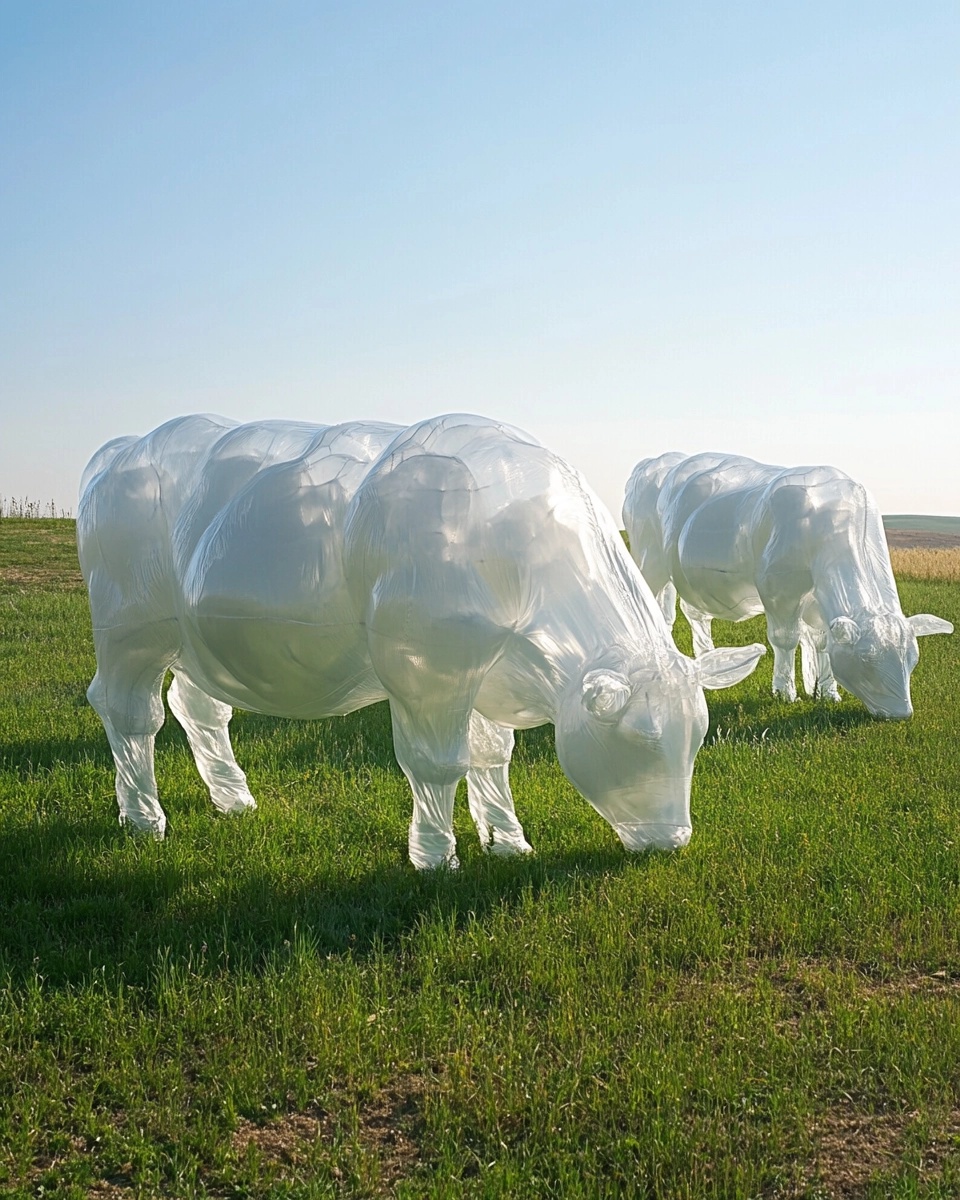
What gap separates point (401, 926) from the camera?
541 cm

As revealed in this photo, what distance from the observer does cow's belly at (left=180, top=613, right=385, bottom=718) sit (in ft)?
18.4

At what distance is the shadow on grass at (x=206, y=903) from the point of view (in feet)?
16.7

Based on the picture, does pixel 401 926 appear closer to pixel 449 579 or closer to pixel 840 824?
pixel 449 579

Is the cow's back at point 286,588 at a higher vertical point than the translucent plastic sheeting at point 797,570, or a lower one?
higher

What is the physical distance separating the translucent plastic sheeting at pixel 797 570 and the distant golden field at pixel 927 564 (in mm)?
13684

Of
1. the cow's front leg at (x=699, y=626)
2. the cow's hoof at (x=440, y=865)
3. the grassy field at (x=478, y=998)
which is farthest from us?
the cow's front leg at (x=699, y=626)

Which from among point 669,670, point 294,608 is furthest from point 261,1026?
point 669,670

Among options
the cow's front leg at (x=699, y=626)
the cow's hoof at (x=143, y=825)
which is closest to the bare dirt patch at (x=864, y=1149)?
the cow's hoof at (x=143, y=825)

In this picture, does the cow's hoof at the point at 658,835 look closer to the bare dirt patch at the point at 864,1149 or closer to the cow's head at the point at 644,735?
the cow's head at the point at 644,735

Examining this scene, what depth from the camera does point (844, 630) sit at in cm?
974

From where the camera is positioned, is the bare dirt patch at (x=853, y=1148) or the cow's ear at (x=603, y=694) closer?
the bare dirt patch at (x=853, y=1148)

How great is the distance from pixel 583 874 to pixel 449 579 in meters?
1.82

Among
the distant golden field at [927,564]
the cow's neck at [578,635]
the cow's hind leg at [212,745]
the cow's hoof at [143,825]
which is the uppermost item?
the cow's neck at [578,635]

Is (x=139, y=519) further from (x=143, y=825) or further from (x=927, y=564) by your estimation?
(x=927, y=564)
